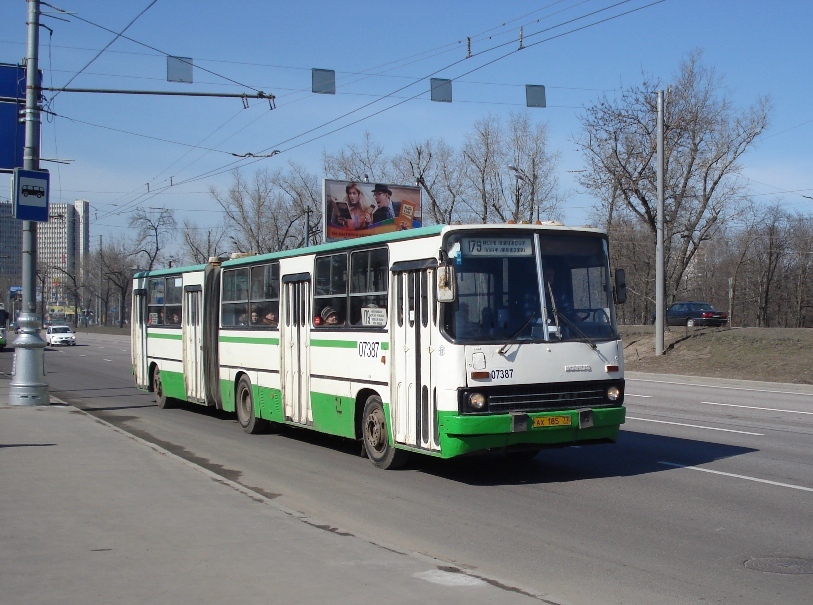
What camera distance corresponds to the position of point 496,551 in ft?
24.4

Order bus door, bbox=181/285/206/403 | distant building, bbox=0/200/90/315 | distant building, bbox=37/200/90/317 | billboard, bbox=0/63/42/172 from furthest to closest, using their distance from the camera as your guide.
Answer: distant building, bbox=37/200/90/317, distant building, bbox=0/200/90/315, billboard, bbox=0/63/42/172, bus door, bbox=181/285/206/403

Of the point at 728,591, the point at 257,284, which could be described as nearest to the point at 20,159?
the point at 257,284

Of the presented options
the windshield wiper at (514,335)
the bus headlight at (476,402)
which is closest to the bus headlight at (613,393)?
the windshield wiper at (514,335)

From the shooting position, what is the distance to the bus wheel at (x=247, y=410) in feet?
51.3

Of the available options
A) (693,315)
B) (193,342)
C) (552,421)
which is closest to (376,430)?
(552,421)

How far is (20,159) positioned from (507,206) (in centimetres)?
3585

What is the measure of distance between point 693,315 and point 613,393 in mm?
37066

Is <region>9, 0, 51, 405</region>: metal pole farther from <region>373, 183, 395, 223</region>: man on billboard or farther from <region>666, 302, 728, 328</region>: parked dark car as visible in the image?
<region>666, 302, 728, 328</region>: parked dark car

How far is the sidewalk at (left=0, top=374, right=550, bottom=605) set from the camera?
5891mm

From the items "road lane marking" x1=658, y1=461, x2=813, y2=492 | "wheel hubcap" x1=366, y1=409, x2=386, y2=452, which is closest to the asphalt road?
"road lane marking" x1=658, y1=461, x2=813, y2=492

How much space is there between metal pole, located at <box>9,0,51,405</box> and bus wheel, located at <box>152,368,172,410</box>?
266cm

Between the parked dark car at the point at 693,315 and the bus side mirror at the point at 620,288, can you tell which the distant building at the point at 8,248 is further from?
the bus side mirror at the point at 620,288

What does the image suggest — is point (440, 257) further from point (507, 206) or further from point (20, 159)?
point (507, 206)

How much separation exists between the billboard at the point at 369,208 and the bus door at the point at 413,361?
32.5 meters
